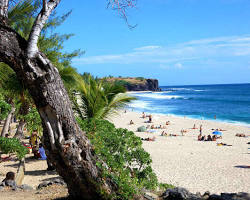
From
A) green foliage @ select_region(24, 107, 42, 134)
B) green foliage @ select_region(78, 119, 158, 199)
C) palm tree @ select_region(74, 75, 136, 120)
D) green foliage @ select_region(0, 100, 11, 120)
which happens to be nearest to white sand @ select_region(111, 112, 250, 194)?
palm tree @ select_region(74, 75, 136, 120)

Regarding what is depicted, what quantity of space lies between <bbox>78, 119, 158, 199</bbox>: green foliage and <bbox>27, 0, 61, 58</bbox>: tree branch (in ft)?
5.38

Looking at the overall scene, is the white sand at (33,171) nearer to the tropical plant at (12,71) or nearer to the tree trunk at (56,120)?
the tropical plant at (12,71)

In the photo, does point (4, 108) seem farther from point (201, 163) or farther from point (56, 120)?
point (201, 163)

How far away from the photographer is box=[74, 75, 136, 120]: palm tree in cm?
903

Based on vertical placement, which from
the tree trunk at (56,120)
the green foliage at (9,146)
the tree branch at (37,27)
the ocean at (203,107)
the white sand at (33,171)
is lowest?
the ocean at (203,107)

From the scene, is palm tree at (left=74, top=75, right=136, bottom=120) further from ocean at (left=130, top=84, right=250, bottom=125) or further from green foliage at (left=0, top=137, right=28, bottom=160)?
ocean at (left=130, top=84, right=250, bottom=125)

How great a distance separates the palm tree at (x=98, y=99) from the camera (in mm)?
9031

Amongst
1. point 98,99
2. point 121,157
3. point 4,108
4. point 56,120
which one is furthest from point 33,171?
point 56,120

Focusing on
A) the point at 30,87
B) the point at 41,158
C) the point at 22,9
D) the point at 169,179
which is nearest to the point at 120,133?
the point at 30,87

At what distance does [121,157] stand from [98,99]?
15.0 ft

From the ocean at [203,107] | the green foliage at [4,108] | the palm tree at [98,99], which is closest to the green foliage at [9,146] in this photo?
the green foliage at [4,108]

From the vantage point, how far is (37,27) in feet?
10.9

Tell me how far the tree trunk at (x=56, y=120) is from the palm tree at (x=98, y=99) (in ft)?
17.8

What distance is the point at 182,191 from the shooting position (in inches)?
174
